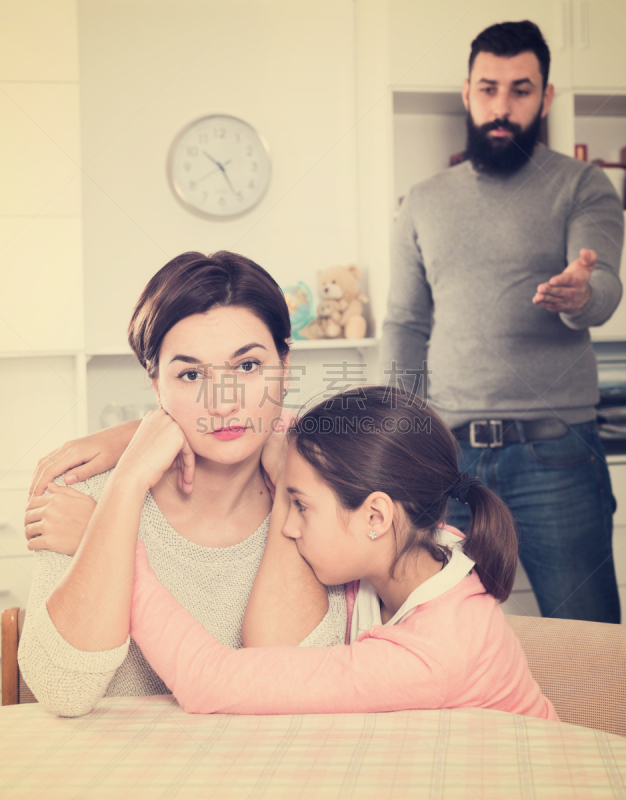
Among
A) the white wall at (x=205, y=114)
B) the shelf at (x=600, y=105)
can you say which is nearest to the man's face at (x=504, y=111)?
the shelf at (x=600, y=105)

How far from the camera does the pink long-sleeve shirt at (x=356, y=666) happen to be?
28.5 inches

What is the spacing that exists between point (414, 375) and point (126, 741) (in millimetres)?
1398

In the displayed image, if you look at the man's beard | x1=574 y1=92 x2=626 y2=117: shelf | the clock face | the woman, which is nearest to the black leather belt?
the man's beard

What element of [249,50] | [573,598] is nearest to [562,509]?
[573,598]

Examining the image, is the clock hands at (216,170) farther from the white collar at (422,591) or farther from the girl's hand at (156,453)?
the white collar at (422,591)

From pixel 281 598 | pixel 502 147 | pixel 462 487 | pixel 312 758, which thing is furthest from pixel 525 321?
pixel 312 758

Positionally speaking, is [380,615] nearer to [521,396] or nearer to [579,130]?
[521,396]

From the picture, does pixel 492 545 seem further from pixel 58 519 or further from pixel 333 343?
pixel 333 343

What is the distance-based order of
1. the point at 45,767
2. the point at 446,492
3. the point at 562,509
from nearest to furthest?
the point at 45,767 → the point at 446,492 → the point at 562,509

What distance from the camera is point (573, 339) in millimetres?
1732

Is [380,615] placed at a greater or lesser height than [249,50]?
lesser

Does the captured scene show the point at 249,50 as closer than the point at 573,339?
No

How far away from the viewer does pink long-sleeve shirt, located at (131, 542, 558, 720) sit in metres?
0.72

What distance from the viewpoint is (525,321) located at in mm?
1713
